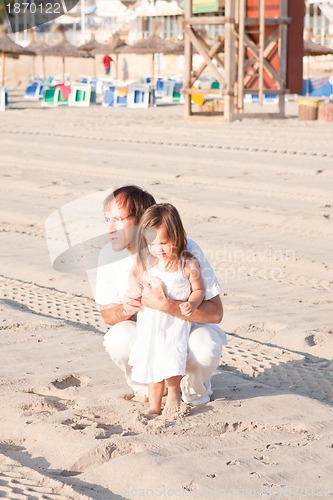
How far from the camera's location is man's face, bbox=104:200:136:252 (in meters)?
3.57

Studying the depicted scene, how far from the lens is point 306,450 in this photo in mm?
3113

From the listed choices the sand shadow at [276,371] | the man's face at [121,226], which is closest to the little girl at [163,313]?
the man's face at [121,226]

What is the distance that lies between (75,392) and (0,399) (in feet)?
0.98

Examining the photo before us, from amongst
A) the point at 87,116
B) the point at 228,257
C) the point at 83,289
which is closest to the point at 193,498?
the point at 83,289

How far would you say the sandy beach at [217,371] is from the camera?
2936 mm

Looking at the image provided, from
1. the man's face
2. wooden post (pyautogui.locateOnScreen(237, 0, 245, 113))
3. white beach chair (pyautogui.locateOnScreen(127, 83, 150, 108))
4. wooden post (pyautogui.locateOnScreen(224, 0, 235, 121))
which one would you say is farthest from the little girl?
white beach chair (pyautogui.locateOnScreen(127, 83, 150, 108))

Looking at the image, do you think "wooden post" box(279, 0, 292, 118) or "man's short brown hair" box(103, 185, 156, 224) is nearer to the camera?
"man's short brown hair" box(103, 185, 156, 224)

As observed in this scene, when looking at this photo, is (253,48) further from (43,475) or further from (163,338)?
(43,475)

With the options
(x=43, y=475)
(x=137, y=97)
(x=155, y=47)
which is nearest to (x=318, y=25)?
(x=155, y=47)

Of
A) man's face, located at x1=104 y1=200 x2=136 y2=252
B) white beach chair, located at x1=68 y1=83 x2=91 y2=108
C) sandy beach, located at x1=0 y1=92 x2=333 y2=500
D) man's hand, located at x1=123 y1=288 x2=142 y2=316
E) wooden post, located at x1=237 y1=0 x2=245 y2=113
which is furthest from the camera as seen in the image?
white beach chair, located at x1=68 y1=83 x2=91 y2=108

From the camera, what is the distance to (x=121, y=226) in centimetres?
358

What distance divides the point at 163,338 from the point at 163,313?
90 millimetres

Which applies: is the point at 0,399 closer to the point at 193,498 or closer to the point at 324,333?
the point at 193,498

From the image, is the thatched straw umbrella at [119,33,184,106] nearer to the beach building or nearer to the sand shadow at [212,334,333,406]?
the beach building
